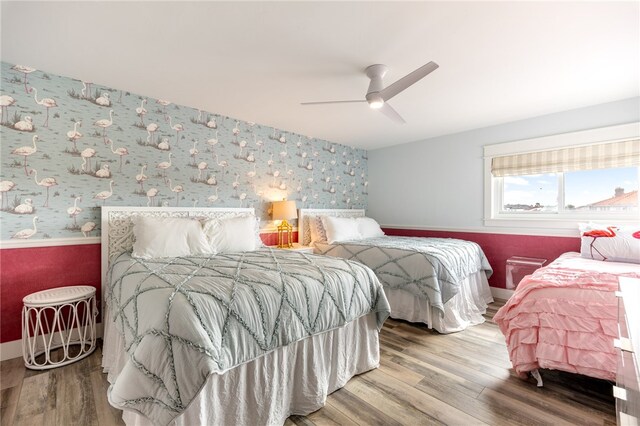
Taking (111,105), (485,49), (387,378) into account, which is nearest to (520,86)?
(485,49)

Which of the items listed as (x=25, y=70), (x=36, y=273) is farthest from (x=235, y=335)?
(x=25, y=70)

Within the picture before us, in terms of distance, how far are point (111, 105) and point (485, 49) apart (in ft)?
10.5

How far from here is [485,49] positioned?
2023 millimetres

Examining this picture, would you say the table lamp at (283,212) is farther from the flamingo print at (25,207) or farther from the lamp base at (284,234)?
the flamingo print at (25,207)

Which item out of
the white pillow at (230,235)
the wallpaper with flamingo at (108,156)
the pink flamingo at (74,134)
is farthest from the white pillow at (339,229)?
the pink flamingo at (74,134)

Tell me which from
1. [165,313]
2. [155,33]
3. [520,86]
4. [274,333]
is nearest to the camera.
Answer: [165,313]

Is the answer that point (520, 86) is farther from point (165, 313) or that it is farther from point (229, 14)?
point (165, 313)

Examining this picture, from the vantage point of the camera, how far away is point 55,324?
2.32m

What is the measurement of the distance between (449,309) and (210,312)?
239cm

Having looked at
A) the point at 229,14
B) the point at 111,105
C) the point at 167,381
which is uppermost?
the point at 229,14

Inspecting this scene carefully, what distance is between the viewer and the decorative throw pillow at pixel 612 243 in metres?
2.56

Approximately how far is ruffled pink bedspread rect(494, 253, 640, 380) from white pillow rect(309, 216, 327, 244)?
240 cm

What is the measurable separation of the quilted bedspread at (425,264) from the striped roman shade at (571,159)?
1162 millimetres

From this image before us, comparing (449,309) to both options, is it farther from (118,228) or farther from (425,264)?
(118,228)
